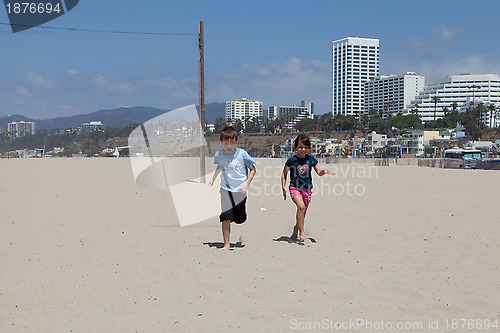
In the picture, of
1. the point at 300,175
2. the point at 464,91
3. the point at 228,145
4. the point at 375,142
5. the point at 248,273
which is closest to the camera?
the point at 248,273

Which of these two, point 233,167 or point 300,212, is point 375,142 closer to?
point 300,212

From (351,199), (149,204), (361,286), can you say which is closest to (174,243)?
(361,286)

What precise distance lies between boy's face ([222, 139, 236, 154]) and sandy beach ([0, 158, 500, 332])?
1405 millimetres

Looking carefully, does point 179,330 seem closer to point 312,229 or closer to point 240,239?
point 240,239

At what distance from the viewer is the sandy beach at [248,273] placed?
394cm

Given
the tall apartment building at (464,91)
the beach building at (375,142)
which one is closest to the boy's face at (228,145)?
the beach building at (375,142)

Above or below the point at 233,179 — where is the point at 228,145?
above

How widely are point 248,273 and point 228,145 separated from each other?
1.76 m

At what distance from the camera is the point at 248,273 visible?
5328 mm

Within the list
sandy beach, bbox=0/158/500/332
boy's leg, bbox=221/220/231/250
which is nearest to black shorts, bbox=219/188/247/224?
boy's leg, bbox=221/220/231/250

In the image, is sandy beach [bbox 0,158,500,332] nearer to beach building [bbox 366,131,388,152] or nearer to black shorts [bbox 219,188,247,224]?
black shorts [bbox 219,188,247,224]

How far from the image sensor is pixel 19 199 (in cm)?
1330

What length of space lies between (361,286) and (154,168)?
67.5 ft

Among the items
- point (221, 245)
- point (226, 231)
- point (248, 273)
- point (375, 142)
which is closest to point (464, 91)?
point (375, 142)
